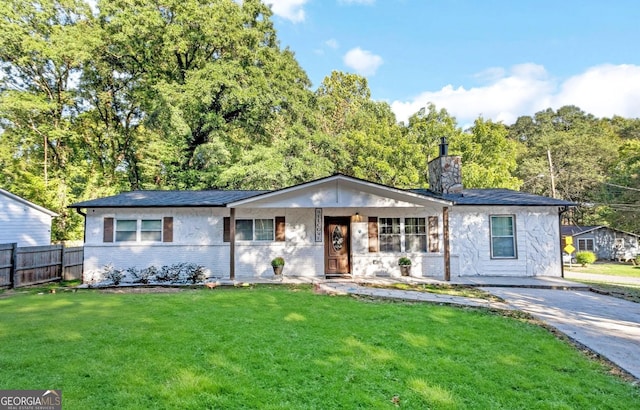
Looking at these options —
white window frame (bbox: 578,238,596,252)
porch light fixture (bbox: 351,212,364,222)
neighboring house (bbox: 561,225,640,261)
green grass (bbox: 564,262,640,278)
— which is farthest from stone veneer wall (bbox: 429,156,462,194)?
white window frame (bbox: 578,238,596,252)

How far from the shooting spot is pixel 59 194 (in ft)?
63.2

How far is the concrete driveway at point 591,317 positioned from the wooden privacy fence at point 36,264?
14.6m

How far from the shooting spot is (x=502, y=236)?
39.4 ft

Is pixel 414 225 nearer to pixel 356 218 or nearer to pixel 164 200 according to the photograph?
pixel 356 218

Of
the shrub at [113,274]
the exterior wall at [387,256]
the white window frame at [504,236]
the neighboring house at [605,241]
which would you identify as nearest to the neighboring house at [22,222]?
the shrub at [113,274]

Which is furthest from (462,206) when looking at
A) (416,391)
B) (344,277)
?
(416,391)

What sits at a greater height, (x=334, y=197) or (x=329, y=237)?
(x=334, y=197)

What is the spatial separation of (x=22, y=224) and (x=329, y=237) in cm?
1323

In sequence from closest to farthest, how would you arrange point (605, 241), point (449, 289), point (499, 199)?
point (449, 289)
point (499, 199)
point (605, 241)

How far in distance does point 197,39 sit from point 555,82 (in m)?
24.6

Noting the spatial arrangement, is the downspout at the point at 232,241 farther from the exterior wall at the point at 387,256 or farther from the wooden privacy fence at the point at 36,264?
the wooden privacy fence at the point at 36,264

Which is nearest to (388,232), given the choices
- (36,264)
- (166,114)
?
(36,264)

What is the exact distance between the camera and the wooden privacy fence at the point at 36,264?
10.7m

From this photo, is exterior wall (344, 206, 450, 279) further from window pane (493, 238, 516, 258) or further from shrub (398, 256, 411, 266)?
window pane (493, 238, 516, 258)
